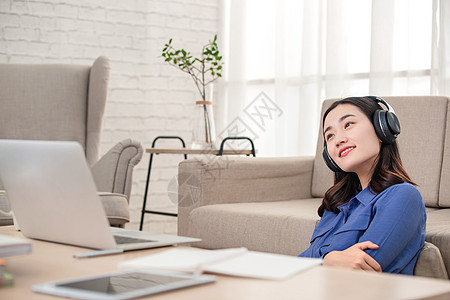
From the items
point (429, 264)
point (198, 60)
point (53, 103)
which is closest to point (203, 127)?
point (198, 60)

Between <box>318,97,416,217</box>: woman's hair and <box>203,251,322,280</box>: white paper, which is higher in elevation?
<box>318,97,416,217</box>: woman's hair

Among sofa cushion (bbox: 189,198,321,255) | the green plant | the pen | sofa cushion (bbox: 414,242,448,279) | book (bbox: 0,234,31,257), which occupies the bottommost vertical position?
sofa cushion (bbox: 189,198,321,255)

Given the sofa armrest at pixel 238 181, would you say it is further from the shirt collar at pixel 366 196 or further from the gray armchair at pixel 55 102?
the shirt collar at pixel 366 196

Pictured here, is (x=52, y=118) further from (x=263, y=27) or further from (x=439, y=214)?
(x=439, y=214)

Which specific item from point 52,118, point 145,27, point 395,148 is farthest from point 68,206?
point 145,27

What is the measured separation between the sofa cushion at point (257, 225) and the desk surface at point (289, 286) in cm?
107

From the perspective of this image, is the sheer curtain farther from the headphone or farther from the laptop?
the laptop

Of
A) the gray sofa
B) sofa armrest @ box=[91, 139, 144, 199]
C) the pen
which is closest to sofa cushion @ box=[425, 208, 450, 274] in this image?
the gray sofa

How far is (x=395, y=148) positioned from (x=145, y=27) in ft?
8.84

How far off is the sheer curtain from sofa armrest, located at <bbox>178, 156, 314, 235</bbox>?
2.40ft

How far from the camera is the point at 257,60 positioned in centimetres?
395

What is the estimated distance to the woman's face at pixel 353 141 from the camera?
1443 mm

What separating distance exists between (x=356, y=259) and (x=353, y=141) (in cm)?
35

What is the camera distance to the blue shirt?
4.05 ft
